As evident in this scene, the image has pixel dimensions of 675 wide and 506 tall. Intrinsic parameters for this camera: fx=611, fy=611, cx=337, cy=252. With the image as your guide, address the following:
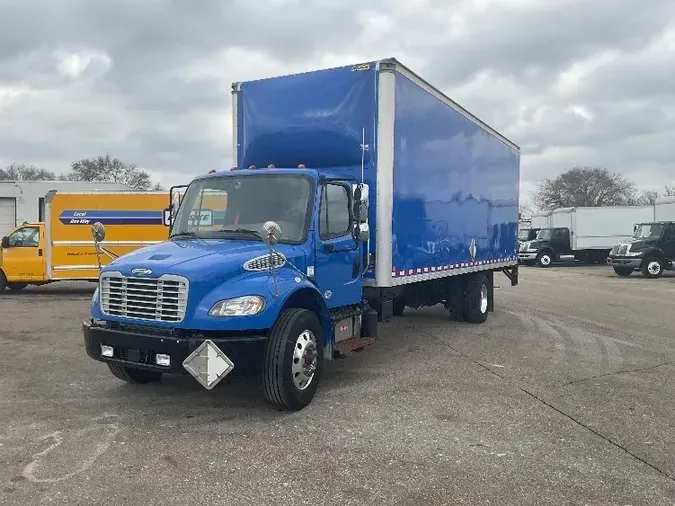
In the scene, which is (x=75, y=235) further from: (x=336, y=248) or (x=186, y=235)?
(x=336, y=248)

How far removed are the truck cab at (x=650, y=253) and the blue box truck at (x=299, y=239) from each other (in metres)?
17.6

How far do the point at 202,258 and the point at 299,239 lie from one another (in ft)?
3.66

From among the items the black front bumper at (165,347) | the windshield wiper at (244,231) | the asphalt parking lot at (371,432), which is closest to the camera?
the asphalt parking lot at (371,432)

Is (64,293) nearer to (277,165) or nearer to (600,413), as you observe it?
(277,165)

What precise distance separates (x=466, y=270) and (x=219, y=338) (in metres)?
6.21

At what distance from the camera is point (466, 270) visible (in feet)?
34.7

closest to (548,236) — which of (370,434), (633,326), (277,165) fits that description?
(633,326)

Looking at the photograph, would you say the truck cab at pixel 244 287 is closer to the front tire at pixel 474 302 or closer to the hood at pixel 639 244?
the front tire at pixel 474 302

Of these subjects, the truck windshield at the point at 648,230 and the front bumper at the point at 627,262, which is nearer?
the front bumper at the point at 627,262

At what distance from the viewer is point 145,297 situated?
213 inches

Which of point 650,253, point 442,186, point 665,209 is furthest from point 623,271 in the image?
point 442,186

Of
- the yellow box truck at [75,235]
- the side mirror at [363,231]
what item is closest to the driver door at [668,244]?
the yellow box truck at [75,235]

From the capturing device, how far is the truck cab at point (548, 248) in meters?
32.2

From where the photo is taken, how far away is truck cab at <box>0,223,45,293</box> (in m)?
16.2
